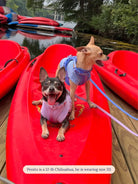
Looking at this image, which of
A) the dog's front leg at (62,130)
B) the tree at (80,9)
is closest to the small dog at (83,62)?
the dog's front leg at (62,130)

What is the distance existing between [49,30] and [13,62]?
986cm

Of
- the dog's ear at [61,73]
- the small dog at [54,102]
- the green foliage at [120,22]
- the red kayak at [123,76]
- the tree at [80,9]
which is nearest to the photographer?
the small dog at [54,102]

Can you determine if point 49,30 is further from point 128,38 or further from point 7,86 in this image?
point 7,86

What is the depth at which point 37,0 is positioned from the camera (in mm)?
17047

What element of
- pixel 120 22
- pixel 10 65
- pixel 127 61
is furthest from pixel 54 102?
pixel 120 22

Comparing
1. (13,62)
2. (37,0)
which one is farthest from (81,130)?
(37,0)

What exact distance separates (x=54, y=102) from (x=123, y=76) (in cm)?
194

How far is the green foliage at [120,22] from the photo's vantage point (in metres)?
9.31

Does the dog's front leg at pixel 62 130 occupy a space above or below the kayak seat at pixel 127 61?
below

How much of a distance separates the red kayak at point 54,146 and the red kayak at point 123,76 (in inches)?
38.8

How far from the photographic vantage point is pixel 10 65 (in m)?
2.63

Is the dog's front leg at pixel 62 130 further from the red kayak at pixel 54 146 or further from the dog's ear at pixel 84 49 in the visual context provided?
the dog's ear at pixel 84 49

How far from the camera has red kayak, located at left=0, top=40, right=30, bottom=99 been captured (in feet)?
7.64

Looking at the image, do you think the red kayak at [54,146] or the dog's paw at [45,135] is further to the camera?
the dog's paw at [45,135]
